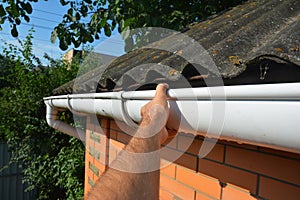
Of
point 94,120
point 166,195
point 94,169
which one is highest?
point 94,120

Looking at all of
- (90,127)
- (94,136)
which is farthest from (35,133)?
(94,136)

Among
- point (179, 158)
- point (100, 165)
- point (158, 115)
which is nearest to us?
point (158, 115)

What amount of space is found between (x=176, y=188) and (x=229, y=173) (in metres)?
0.55

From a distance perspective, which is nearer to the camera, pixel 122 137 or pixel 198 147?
pixel 198 147

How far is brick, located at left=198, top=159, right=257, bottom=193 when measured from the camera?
1.31 metres

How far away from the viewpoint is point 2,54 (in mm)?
9109

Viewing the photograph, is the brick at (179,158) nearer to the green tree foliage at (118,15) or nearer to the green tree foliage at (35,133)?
the green tree foliage at (118,15)

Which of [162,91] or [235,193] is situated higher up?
Answer: [162,91]

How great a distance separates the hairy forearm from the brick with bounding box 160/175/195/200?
0.73 m

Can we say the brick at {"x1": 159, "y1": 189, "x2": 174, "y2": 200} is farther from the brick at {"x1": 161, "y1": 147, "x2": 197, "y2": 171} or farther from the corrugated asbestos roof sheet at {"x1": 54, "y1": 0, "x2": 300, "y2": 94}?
the corrugated asbestos roof sheet at {"x1": 54, "y1": 0, "x2": 300, "y2": 94}

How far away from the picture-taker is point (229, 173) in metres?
1.43

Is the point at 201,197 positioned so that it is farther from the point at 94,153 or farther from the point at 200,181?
the point at 94,153

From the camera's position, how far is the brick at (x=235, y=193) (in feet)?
4.37

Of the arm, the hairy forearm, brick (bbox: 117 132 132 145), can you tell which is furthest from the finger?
brick (bbox: 117 132 132 145)
